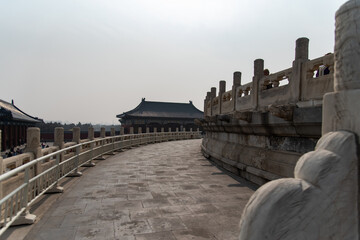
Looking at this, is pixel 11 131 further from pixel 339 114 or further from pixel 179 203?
pixel 339 114

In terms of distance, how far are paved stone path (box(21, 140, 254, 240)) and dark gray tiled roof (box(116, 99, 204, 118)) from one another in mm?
30433

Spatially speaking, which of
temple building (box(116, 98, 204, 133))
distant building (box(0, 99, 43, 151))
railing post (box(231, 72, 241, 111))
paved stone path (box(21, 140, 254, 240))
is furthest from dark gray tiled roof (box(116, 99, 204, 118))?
paved stone path (box(21, 140, 254, 240))

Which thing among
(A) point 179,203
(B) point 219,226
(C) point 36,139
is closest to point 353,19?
(B) point 219,226

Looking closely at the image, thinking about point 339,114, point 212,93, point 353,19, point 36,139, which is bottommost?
point 36,139

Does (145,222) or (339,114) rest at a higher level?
(339,114)

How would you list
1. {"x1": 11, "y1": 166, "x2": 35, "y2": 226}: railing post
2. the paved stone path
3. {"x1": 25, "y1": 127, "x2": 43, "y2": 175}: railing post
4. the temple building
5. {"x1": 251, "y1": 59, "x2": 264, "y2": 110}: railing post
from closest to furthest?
1. the paved stone path
2. {"x1": 11, "y1": 166, "x2": 35, "y2": 226}: railing post
3. {"x1": 25, "y1": 127, "x2": 43, "y2": 175}: railing post
4. {"x1": 251, "y1": 59, "x2": 264, "y2": 110}: railing post
5. the temple building

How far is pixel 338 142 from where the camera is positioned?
1.46 m

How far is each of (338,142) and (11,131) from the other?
88.1 ft

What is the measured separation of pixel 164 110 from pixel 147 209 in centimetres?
3731

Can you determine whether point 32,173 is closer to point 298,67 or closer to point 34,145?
point 34,145

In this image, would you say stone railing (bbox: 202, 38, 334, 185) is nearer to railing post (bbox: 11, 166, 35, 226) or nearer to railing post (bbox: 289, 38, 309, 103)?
railing post (bbox: 289, 38, 309, 103)

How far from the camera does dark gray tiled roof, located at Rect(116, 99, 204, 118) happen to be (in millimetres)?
37600

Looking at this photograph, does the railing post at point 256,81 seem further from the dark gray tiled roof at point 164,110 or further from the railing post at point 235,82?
the dark gray tiled roof at point 164,110

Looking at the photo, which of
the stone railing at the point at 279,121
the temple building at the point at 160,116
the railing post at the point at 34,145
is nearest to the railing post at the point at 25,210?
the railing post at the point at 34,145
